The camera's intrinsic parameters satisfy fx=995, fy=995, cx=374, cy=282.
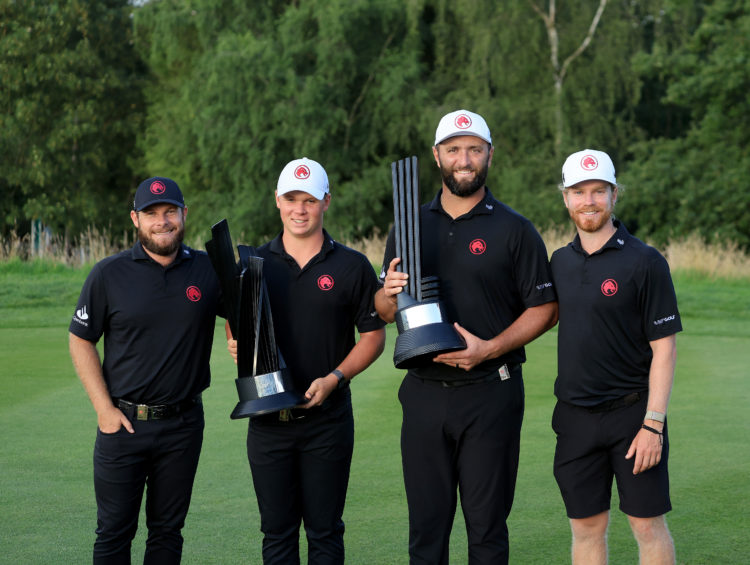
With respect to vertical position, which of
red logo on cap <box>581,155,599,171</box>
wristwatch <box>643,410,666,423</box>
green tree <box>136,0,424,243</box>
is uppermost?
green tree <box>136,0,424,243</box>

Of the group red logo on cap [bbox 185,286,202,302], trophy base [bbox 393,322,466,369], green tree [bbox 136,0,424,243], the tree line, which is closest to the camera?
trophy base [bbox 393,322,466,369]

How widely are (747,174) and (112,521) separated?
1064 inches

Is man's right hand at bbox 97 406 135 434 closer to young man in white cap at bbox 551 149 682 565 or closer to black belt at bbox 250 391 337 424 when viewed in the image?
black belt at bbox 250 391 337 424

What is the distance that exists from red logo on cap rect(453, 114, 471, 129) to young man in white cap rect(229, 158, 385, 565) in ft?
1.98

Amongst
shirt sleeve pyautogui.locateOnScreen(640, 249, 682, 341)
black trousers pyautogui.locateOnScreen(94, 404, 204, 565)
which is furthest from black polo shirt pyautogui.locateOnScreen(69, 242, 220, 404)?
shirt sleeve pyautogui.locateOnScreen(640, 249, 682, 341)

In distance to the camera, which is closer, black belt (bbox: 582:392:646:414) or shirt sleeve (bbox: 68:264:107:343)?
black belt (bbox: 582:392:646:414)

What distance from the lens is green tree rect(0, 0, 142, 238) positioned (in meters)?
36.5

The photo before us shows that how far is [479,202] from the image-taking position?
406cm

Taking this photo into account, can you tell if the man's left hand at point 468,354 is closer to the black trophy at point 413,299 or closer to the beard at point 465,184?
the black trophy at point 413,299

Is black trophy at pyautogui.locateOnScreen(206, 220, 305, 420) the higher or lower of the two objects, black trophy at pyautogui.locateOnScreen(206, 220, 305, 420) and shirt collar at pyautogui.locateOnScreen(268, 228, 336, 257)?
the lower

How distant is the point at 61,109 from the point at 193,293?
36.8m

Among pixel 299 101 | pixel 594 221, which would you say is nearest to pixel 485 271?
pixel 594 221

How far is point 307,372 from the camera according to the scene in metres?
4.16

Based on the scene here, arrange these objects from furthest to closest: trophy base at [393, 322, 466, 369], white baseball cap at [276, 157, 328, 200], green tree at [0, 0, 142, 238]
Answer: green tree at [0, 0, 142, 238]
white baseball cap at [276, 157, 328, 200]
trophy base at [393, 322, 466, 369]
